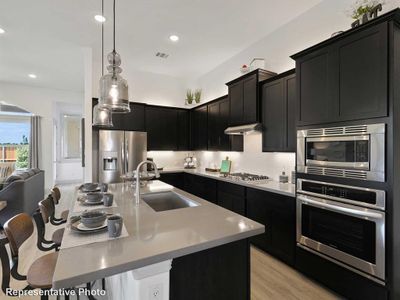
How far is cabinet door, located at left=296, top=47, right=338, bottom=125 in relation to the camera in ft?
7.05

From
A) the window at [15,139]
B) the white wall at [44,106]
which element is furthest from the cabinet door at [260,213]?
the window at [15,139]

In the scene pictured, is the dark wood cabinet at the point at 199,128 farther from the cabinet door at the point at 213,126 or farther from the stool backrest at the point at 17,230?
the stool backrest at the point at 17,230

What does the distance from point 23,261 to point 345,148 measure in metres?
4.02

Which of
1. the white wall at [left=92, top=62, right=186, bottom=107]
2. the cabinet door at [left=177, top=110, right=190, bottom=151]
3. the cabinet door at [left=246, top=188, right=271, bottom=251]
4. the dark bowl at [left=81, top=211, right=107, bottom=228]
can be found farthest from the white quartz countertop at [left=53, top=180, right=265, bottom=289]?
the white wall at [left=92, top=62, right=186, bottom=107]

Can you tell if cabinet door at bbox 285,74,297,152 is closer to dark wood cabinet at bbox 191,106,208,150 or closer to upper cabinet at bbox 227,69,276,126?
upper cabinet at bbox 227,69,276,126

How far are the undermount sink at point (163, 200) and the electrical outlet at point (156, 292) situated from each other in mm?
1208

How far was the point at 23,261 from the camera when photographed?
2832mm

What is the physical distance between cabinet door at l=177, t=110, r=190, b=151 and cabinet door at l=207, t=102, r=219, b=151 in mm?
904

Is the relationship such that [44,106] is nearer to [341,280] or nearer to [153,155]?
[153,155]

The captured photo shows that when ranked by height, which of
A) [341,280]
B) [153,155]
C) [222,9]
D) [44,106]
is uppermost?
[222,9]

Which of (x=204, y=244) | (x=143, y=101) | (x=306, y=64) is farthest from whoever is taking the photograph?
(x=143, y=101)

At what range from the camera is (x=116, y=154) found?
4375 mm

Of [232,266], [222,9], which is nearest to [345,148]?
[232,266]

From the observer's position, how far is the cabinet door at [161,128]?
511cm
